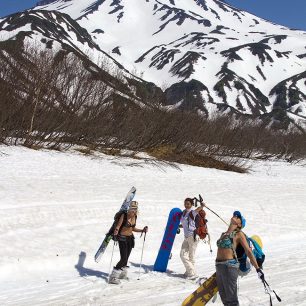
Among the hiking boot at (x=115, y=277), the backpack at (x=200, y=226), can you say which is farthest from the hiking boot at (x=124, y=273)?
the backpack at (x=200, y=226)

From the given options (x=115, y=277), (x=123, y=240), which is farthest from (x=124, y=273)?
(x=123, y=240)

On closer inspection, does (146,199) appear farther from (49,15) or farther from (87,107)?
(49,15)

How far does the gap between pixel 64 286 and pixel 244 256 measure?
3752 millimetres

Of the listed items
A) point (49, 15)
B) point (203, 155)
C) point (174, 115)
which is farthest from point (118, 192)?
point (49, 15)

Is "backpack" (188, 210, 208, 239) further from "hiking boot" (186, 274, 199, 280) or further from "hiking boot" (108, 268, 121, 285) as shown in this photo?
"hiking boot" (108, 268, 121, 285)

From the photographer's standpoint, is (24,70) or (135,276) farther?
(24,70)

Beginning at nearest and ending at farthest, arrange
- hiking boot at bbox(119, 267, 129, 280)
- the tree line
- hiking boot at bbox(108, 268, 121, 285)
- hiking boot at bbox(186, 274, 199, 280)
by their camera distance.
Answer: hiking boot at bbox(108, 268, 121, 285) → hiking boot at bbox(119, 267, 129, 280) → hiking boot at bbox(186, 274, 199, 280) → the tree line

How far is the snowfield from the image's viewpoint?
7.93 meters

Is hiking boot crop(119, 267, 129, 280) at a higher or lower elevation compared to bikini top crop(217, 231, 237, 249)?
lower

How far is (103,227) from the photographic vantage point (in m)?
12.2

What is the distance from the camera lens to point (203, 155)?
36.1 meters

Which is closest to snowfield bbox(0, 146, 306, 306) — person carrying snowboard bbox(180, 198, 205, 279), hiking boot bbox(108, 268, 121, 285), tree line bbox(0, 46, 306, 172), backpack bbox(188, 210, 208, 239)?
hiking boot bbox(108, 268, 121, 285)

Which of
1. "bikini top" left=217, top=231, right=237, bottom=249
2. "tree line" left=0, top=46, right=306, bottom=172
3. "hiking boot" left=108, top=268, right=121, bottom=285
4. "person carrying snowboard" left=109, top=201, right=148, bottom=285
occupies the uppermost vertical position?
"tree line" left=0, top=46, right=306, bottom=172

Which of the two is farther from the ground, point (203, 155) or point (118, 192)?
point (203, 155)
